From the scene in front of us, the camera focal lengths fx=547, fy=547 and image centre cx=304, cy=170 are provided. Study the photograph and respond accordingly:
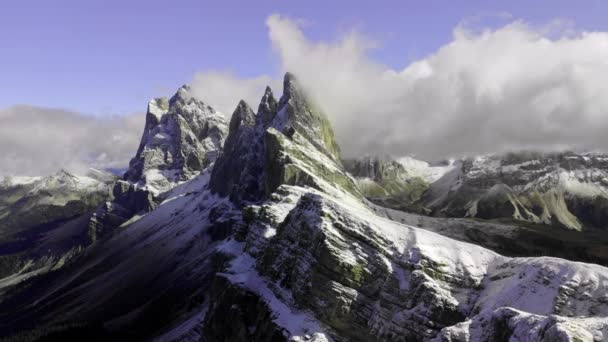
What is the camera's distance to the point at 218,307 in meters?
148

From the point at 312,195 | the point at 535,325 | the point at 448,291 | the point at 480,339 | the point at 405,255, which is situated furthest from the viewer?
the point at 312,195

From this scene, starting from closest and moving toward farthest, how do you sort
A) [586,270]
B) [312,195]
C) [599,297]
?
[599,297]
[586,270]
[312,195]

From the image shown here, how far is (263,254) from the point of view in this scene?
484ft

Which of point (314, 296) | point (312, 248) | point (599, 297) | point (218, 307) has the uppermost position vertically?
point (599, 297)

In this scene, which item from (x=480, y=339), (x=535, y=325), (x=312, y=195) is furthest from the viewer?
(x=312, y=195)

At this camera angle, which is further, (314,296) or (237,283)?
(237,283)

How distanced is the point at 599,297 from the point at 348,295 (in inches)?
1810

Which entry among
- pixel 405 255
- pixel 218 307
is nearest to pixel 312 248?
pixel 405 255

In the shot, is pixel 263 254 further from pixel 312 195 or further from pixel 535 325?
pixel 535 325

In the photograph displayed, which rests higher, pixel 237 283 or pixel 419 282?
pixel 419 282

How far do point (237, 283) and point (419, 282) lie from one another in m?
53.2

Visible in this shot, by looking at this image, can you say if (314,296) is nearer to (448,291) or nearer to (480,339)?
(448,291)

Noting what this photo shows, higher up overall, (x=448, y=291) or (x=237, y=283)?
(x=448, y=291)

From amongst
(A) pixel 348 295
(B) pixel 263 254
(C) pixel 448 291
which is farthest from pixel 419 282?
(B) pixel 263 254
